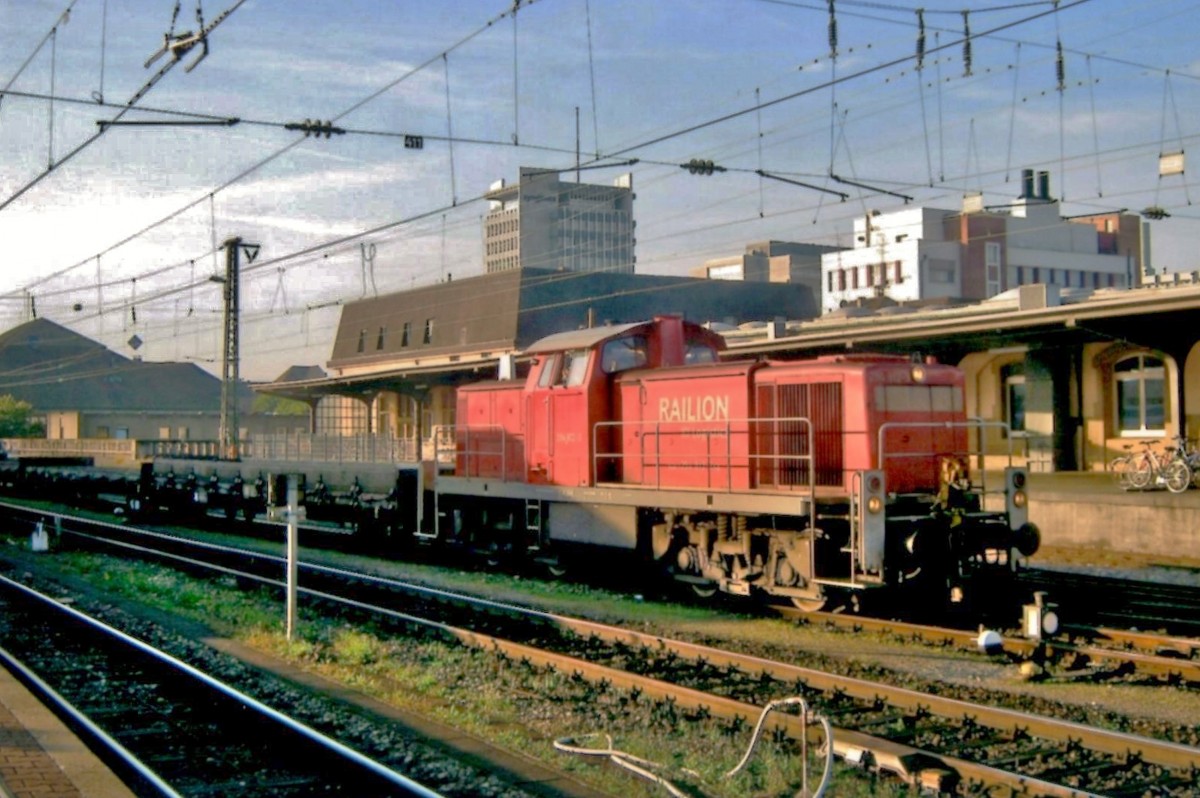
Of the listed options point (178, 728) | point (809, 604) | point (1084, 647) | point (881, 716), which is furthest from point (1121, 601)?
point (178, 728)

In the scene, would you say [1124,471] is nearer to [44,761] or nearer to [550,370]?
[550,370]

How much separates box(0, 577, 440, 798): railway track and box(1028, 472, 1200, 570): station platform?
45.3ft

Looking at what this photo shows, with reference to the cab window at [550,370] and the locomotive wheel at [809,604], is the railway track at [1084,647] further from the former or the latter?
the cab window at [550,370]

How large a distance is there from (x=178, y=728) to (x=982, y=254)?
8042 centimetres

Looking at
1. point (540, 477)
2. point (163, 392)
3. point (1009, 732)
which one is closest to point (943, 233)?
point (163, 392)

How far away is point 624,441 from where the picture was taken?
48.3 feet

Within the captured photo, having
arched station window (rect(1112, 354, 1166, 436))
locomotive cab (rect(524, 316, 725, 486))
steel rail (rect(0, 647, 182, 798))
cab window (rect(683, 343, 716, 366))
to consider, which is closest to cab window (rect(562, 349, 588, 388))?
locomotive cab (rect(524, 316, 725, 486))

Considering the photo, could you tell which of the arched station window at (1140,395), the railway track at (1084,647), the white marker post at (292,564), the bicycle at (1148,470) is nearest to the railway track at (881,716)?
the white marker post at (292,564)

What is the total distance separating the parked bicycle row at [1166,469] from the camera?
20.9 meters

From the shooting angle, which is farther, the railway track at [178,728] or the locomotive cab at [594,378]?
the locomotive cab at [594,378]

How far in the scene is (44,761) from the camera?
6.89 m

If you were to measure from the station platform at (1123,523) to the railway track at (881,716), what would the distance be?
34.7 ft

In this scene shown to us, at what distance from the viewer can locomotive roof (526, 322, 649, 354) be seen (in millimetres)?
15008

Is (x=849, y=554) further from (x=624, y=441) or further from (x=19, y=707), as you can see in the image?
(x=19, y=707)
